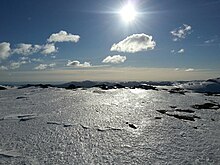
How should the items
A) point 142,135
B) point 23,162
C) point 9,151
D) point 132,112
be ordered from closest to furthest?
point 23,162 < point 9,151 < point 142,135 < point 132,112

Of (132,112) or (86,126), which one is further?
(132,112)

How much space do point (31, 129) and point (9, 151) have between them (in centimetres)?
526

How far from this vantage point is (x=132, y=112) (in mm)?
29547

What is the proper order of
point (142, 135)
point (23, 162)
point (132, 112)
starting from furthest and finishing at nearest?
point (132, 112) → point (142, 135) → point (23, 162)

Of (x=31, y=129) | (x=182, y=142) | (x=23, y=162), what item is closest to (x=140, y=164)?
(x=182, y=142)

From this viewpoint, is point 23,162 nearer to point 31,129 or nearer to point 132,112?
point 31,129

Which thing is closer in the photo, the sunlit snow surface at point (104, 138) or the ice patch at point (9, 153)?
the ice patch at point (9, 153)

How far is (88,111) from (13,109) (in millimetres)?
10498

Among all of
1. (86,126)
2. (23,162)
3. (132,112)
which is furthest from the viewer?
(132,112)

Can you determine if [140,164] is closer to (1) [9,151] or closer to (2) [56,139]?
(2) [56,139]

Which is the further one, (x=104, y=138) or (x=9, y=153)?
(x=104, y=138)

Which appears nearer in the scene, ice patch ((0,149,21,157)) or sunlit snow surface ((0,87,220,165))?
ice patch ((0,149,21,157))

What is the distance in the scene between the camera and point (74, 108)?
102 feet

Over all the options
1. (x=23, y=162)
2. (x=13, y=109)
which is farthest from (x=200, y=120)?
(x=13, y=109)
